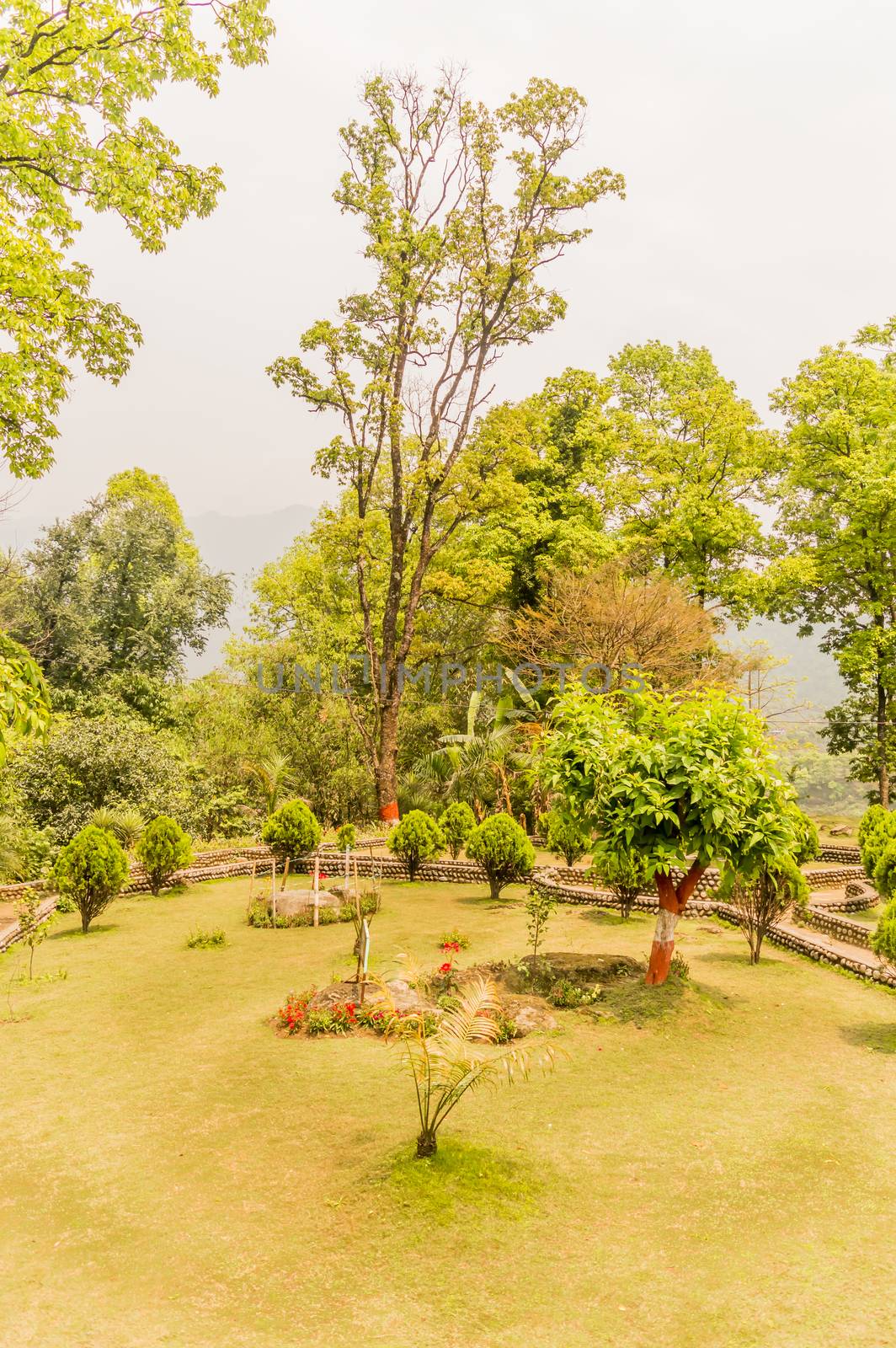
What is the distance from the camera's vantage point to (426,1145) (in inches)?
256

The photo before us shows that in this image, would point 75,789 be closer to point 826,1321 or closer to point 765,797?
point 765,797

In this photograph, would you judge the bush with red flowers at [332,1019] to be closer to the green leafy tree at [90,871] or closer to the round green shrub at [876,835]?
the green leafy tree at [90,871]

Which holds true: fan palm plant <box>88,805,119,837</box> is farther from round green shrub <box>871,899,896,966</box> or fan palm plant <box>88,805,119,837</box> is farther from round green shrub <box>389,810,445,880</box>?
round green shrub <box>871,899,896,966</box>

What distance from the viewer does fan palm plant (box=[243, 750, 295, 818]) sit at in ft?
74.8

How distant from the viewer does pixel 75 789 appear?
2133 centimetres

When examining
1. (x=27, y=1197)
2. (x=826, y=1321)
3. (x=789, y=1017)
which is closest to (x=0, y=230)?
(x=27, y=1197)

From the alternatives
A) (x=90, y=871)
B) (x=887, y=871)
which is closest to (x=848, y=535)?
(x=887, y=871)

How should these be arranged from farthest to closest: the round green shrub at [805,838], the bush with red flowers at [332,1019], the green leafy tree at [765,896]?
the round green shrub at [805,838] → the green leafy tree at [765,896] → the bush with red flowers at [332,1019]

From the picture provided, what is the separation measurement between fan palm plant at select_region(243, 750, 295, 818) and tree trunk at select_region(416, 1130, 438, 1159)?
16.4m

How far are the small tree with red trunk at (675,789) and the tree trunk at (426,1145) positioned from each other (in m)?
4.45

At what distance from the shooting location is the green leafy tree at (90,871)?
1418 centimetres

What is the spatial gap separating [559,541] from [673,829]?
62.0 ft

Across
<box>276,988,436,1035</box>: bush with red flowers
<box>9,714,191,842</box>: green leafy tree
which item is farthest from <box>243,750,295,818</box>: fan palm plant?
<box>276,988,436,1035</box>: bush with red flowers

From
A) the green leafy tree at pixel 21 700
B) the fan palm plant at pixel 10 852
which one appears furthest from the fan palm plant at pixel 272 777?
the green leafy tree at pixel 21 700
